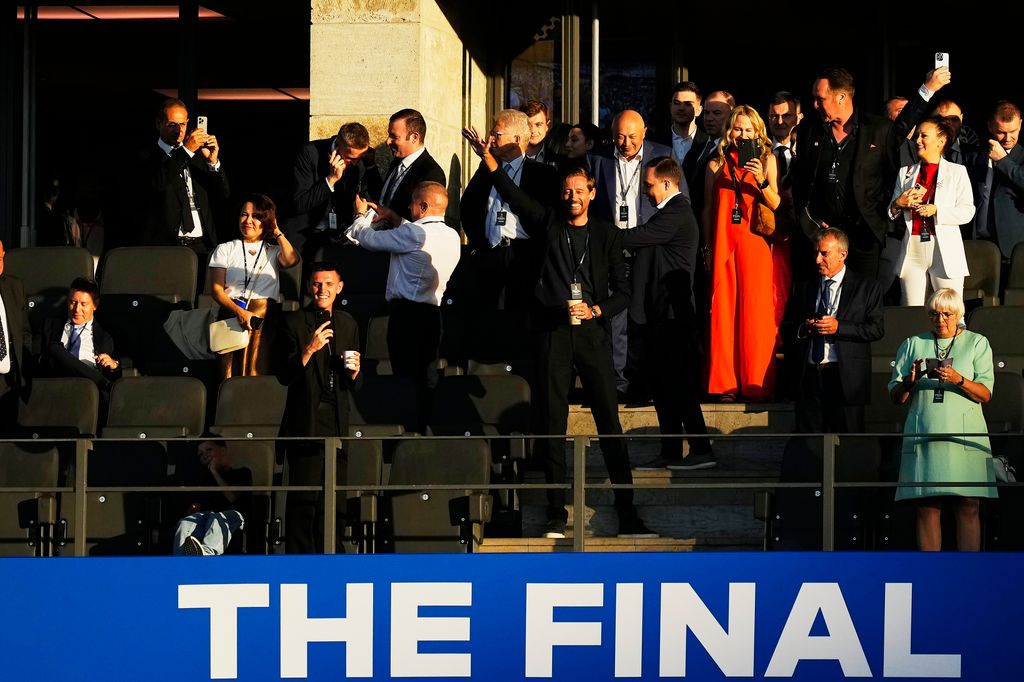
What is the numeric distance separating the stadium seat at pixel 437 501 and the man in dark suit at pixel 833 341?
66.1 inches

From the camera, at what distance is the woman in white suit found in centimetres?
986

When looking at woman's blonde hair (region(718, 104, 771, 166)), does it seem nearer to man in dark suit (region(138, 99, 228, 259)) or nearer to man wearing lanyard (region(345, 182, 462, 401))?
man wearing lanyard (region(345, 182, 462, 401))

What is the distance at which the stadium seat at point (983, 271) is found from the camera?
10.3 meters

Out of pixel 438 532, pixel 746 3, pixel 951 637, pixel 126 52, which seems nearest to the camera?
pixel 951 637

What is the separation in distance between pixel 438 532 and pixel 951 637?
2.46 meters

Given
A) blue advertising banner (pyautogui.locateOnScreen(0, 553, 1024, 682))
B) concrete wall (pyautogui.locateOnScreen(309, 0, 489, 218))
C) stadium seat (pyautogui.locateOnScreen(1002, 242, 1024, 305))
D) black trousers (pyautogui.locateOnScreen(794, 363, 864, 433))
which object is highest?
concrete wall (pyautogui.locateOnScreen(309, 0, 489, 218))

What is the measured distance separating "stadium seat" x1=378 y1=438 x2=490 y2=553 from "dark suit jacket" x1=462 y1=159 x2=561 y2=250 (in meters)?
1.69

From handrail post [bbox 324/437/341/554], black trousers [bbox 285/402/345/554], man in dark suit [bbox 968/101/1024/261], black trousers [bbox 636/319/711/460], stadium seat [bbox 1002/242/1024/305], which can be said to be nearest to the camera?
handrail post [bbox 324/437/341/554]

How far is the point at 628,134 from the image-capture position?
32.9 feet

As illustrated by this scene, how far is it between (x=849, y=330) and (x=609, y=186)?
1.86 meters

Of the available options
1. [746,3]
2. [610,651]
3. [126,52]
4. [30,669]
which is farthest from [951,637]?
[126,52]

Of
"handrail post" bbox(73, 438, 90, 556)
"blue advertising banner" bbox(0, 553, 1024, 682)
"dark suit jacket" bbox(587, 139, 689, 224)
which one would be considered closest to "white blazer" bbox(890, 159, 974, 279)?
"dark suit jacket" bbox(587, 139, 689, 224)

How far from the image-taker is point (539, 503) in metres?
9.42

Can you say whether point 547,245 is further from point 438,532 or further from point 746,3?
point 746,3
